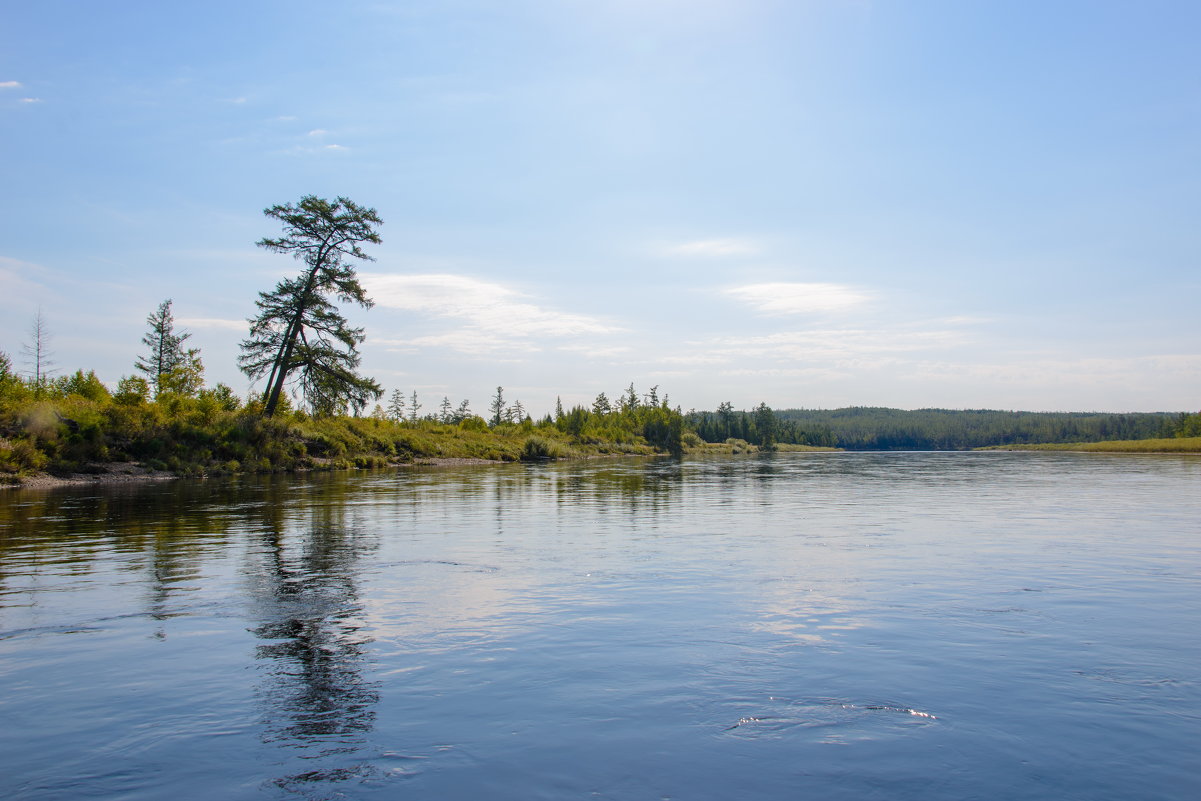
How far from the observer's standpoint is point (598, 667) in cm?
726

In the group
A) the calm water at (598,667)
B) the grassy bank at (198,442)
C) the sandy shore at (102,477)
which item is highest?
the grassy bank at (198,442)

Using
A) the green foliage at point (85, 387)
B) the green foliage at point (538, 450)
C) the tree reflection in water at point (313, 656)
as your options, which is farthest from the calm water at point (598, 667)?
the green foliage at point (538, 450)

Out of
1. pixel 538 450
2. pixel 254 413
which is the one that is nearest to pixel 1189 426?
pixel 538 450

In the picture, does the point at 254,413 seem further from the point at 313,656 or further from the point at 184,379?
the point at 313,656

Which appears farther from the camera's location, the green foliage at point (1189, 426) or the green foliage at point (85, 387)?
the green foliage at point (1189, 426)

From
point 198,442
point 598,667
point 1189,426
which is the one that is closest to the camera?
point 598,667

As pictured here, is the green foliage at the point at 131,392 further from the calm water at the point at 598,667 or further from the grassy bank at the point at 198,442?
the calm water at the point at 598,667

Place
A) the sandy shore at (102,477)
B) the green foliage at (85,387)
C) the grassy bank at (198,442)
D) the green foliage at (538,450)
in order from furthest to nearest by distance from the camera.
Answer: the green foliage at (538,450)
the green foliage at (85,387)
the grassy bank at (198,442)
the sandy shore at (102,477)

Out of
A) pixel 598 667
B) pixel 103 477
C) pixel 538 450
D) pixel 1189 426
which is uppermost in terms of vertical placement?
pixel 1189 426

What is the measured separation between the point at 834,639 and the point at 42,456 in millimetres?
36200

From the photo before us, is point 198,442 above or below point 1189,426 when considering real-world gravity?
above

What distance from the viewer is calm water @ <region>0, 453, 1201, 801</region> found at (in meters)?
4.94

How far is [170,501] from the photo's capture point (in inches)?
985

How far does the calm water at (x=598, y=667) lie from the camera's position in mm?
4938
